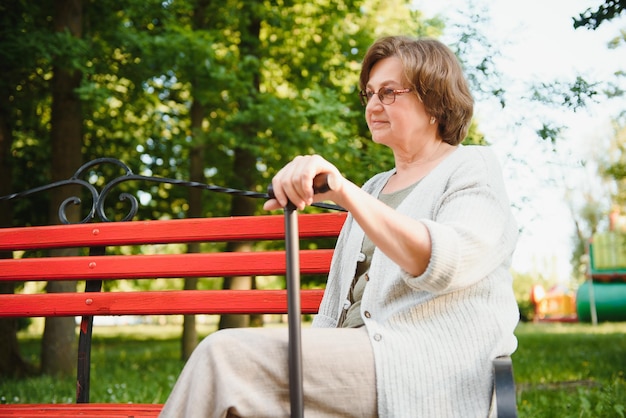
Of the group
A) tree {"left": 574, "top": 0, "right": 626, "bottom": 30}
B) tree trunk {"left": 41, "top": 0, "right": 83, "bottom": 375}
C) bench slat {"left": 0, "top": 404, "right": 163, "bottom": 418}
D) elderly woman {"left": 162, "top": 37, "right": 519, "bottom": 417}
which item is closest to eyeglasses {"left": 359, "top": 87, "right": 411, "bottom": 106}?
elderly woman {"left": 162, "top": 37, "right": 519, "bottom": 417}

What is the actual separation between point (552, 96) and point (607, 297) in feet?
54.3

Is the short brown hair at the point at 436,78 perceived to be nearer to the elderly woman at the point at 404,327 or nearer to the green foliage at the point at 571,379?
the elderly woman at the point at 404,327

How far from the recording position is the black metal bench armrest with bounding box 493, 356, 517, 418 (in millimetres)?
1732

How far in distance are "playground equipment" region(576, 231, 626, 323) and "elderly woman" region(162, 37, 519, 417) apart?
60.4ft

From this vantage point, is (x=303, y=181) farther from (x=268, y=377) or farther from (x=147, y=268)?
(x=147, y=268)

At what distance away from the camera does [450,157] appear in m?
2.09

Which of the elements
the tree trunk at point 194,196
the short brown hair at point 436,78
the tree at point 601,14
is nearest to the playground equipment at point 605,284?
the tree trunk at point 194,196

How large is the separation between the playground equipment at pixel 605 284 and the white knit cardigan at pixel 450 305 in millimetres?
18388

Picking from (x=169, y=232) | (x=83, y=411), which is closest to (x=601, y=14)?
(x=169, y=232)

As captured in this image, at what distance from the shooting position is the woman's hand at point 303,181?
1.59 meters

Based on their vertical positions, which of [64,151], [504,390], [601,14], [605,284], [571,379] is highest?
[601,14]

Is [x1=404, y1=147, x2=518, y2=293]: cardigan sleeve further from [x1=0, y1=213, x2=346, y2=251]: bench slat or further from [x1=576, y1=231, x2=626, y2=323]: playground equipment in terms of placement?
[x1=576, y1=231, x2=626, y2=323]: playground equipment

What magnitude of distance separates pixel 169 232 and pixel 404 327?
1402mm

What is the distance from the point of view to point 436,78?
2182mm
